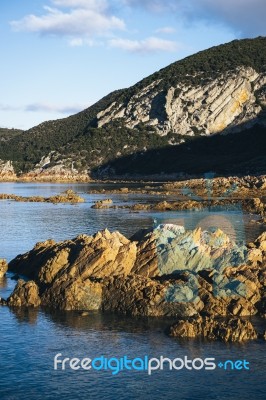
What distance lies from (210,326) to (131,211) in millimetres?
67834

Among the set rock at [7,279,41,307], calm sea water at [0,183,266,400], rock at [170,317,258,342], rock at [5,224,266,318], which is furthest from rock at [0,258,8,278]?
rock at [170,317,258,342]

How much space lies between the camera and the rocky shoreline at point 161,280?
39375 millimetres

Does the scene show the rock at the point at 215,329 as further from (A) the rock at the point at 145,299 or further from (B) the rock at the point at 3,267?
(B) the rock at the point at 3,267

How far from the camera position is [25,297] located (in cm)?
4188

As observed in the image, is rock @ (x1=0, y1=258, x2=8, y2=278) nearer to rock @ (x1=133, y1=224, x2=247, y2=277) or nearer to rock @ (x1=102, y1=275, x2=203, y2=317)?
rock @ (x1=133, y1=224, x2=247, y2=277)

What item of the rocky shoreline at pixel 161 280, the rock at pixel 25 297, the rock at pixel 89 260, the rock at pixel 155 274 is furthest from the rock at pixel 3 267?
the rock at pixel 25 297

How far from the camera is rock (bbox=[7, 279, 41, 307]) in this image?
41562mm

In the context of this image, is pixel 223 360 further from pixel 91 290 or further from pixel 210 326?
pixel 91 290

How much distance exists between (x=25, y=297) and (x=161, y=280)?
9.96m

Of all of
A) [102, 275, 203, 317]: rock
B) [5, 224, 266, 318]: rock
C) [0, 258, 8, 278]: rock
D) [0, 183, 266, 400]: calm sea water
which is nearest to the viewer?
[0, 183, 266, 400]: calm sea water

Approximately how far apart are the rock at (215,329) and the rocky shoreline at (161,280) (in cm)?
6

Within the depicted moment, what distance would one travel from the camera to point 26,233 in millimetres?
76188

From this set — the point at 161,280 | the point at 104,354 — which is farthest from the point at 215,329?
the point at 161,280

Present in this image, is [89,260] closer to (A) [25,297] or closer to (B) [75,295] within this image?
(B) [75,295]
